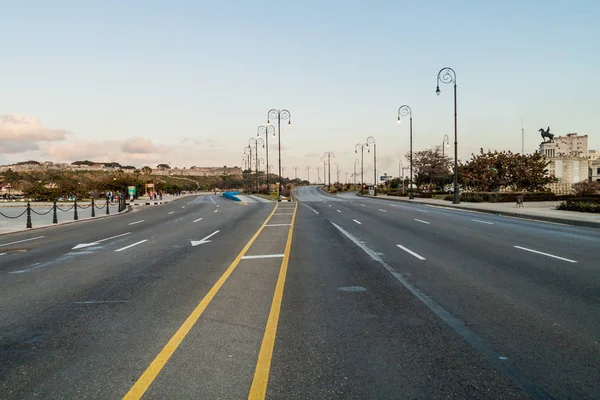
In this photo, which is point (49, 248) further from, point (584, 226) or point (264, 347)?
Result: point (584, 226)

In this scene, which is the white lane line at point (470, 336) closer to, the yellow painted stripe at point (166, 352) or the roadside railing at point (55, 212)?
the yellow painted stripe at point (166, 352)

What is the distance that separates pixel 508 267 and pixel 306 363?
6499 mm

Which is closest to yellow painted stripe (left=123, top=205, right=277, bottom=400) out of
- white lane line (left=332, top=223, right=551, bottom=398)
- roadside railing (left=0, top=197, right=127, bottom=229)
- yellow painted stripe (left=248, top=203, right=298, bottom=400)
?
yellow painted stripe (left=248, top=203, right=298, bottom=400)

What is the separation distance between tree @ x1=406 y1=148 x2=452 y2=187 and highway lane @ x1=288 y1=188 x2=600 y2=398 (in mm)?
69809

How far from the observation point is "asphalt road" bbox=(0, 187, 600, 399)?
141 inches

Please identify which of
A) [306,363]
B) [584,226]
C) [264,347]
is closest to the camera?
[306,363]

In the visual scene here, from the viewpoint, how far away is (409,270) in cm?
850

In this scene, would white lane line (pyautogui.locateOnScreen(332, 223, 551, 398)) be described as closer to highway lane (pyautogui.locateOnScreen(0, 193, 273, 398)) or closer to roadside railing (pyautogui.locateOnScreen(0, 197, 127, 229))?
highway lane (pyautogui.locateOnScreen(0, 193, 273, 398))

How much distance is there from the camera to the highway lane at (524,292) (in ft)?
12.9

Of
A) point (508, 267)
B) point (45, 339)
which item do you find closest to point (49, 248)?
point (45, 339)

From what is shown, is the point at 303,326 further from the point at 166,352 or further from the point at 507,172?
the point at 507,172

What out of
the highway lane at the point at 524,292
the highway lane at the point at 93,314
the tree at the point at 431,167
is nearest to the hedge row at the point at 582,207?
the highway lane at the point at 524,292

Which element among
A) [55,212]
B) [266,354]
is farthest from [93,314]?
[55,212]

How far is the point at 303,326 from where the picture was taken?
502cm
